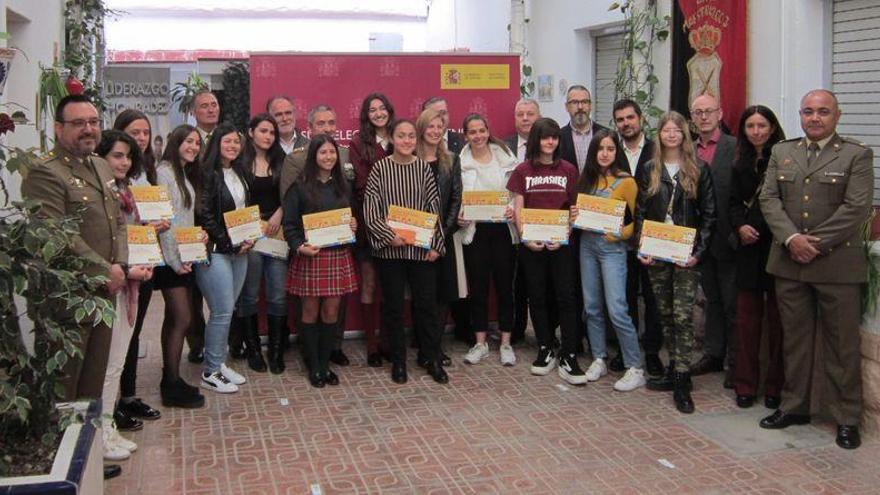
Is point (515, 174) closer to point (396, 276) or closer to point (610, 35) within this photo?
point (396, 276)

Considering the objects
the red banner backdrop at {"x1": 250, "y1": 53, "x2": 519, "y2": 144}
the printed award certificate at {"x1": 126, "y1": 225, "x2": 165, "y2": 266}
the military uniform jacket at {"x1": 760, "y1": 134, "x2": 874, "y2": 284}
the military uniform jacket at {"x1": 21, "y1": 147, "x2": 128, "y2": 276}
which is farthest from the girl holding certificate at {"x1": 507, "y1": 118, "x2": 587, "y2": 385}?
the military uniform jacket at {"x1": 21, "y1": 147, "x2": 128, "y2": 276}

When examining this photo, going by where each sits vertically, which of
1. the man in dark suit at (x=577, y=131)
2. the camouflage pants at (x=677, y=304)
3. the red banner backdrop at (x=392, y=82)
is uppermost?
the red banner backdrop at (x=392, y=82)

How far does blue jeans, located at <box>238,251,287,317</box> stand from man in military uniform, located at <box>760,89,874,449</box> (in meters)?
3.21

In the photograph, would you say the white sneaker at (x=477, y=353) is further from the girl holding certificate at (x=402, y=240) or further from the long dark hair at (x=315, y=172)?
the long dark hair at (x=315, y=172)

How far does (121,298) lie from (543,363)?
292cm

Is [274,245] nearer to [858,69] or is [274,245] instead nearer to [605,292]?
[605,292]

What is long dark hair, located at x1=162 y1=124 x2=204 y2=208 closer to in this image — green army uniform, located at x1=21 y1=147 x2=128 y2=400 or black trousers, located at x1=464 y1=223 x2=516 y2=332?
green army uniform, located at x1=21 y1=147 x2=128 y2=400

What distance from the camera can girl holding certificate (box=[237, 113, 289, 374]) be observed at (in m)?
6.06

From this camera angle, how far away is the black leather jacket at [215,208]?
5.63 meters

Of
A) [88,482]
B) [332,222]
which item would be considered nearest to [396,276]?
[332,222]

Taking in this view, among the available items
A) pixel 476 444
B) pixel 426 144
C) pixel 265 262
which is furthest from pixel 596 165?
pixel 265 262

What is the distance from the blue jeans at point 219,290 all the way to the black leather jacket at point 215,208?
2.6 inches

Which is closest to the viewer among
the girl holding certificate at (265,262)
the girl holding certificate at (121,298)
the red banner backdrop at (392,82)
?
the girl holding certificate at (121,298)

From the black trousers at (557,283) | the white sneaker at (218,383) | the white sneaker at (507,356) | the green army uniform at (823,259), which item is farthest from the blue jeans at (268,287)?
the green army uniform at (823,259)
